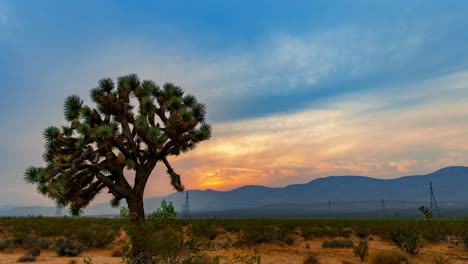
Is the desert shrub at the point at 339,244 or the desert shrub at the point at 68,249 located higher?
the desert shrub at the point at 68,249

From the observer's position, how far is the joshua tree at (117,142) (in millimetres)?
13539

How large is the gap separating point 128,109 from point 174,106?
2.39m

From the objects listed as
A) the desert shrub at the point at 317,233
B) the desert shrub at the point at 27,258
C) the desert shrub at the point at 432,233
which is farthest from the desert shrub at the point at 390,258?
the desert shrub at the point at 27,258

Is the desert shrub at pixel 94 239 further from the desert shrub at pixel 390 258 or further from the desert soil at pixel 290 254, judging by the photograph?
the desert shrub at pixel 390 258

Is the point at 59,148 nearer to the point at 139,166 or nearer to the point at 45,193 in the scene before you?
the point at 45,193

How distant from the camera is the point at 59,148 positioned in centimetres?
1438

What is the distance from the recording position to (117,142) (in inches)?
550

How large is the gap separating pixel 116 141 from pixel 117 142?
0.28 ft

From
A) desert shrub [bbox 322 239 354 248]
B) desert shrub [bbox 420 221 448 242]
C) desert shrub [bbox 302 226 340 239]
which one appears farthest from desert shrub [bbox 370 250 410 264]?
desert shrub [bbox 302 226 340 239]

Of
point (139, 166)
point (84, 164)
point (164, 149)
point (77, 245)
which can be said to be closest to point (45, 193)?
point (84, 164)

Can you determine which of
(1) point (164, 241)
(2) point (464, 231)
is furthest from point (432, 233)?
(1) point (164, 241)

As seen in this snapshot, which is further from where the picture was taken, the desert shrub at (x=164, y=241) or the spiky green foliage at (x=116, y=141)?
the spiky green foliage at (x=116, y=141)

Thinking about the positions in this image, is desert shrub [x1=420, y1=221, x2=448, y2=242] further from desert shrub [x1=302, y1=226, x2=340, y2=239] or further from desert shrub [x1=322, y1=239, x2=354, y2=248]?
desert shrub [x1=302, y1=226, x2=340, y2=239]

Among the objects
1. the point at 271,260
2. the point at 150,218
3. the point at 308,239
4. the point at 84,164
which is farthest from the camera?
the point at 308,239
